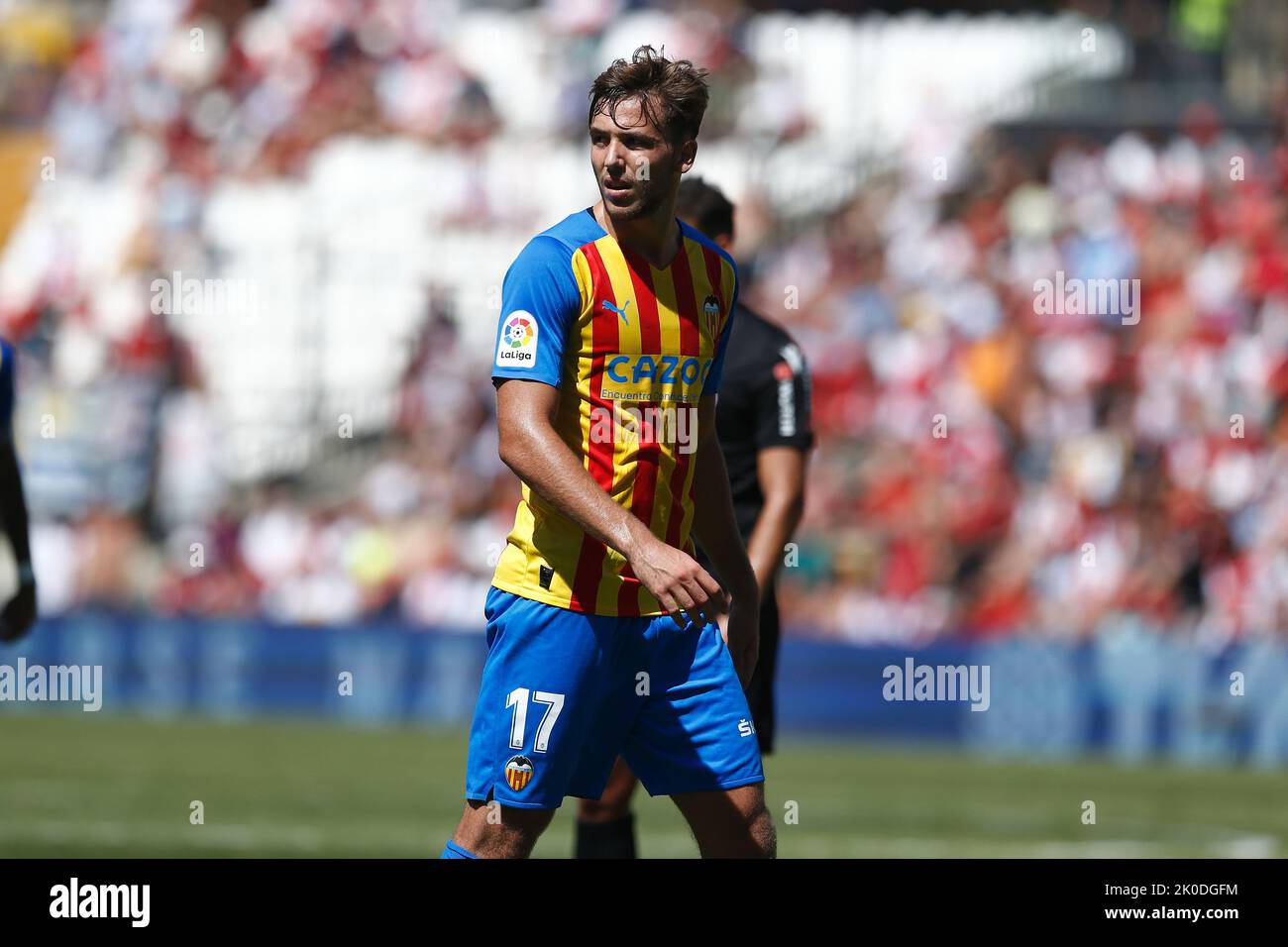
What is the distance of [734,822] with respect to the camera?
18.8 feet

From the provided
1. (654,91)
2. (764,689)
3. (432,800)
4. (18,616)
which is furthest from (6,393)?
(432,800)

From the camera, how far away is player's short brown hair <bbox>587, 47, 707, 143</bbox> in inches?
216

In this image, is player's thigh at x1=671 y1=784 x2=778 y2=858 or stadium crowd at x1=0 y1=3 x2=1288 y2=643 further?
stadium crowd at x1=0 y1=3 x2=1288 y2=643

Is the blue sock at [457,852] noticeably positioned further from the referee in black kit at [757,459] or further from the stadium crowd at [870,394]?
the stadium crowd at [870,394]

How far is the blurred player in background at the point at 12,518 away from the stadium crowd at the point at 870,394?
38.5 ft

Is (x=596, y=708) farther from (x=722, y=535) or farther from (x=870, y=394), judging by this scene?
(x=870, y=394)

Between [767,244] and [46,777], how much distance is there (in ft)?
35.8

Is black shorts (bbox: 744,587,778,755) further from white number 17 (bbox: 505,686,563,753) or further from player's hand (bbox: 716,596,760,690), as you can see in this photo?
white number 17 (bbox: 505,686,563,753)

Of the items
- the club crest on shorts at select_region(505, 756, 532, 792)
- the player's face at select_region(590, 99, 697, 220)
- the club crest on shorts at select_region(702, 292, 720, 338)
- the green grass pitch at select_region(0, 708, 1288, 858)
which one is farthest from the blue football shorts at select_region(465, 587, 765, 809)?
the green grass pitch at select_region(0, 708, 1288, 858)

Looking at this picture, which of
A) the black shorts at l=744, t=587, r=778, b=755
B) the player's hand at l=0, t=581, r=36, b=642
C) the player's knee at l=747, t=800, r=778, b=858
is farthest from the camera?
the black shorts at l=744, t=587, r=778, b=755

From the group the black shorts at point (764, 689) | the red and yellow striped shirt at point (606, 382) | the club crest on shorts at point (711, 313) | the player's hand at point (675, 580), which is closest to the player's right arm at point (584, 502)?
the player's hand at point (675, 580)

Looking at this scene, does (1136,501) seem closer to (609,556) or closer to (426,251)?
(426,251)

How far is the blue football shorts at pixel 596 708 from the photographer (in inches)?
218

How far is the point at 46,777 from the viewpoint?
1342 cm
